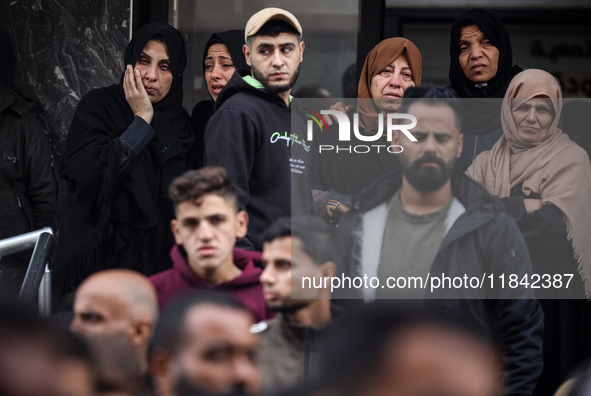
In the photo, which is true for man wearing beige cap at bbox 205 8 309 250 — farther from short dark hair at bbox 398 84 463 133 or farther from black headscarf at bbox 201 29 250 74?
black headscarf at bbox 201 29 250 74

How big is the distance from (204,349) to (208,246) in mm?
804

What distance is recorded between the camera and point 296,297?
294 cm

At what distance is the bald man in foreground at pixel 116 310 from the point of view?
8.79 ft

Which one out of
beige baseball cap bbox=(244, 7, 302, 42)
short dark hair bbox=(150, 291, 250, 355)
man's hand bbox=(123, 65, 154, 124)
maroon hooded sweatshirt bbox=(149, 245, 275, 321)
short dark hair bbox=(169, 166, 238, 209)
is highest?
beige baseball cap bbox=(244, 7, 302, 42)

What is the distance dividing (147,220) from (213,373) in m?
2.13

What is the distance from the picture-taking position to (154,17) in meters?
5.70

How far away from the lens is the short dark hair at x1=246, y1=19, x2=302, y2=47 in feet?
12.7

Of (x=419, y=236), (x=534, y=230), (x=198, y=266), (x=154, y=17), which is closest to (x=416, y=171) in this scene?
(x=419, y=236)

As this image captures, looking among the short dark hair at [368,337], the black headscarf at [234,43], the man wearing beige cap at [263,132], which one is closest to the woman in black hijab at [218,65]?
the black headscarf at [234,43]

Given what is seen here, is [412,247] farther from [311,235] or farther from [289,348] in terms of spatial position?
[289,348]

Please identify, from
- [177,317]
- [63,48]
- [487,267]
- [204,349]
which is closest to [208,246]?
[177,317]

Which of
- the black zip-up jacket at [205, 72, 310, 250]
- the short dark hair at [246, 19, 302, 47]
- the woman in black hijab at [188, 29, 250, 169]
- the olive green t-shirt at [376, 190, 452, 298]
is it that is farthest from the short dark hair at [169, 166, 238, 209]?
the woman in black hijab at [188, 29, 250, 169]

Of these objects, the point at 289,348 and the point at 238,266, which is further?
the point at 238,266

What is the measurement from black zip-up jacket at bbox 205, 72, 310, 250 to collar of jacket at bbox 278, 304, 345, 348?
27.6 inches
